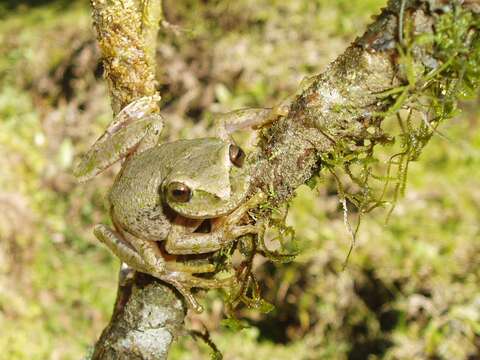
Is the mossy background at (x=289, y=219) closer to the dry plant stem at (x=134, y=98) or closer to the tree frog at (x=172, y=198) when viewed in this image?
the tree frog at (x=172, y=198)

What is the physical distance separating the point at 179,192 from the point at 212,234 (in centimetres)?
17

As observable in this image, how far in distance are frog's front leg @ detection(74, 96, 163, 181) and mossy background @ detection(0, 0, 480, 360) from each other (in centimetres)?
120

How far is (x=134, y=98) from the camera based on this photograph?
5.26ft

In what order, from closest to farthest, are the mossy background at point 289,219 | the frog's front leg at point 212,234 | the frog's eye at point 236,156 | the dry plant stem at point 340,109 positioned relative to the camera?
the dry plant stem at point 340,109
the frog's front leg at point 212,234
the frog's eye at point 236,156
the mossy background at point 289,219

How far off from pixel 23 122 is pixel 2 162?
1.73 feet

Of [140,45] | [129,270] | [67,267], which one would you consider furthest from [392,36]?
[67,267]

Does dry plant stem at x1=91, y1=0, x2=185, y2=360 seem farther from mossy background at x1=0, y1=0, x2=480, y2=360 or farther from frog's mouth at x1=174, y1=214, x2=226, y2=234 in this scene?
mossy background at x1=0, y1=0, x2=480, y2=360

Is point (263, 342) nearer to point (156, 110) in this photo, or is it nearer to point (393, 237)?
point (393, 237)

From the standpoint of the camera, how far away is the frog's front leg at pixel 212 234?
1.41m

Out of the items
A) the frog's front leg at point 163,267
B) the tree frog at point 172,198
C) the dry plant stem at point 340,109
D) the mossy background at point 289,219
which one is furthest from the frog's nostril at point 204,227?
the mossy background at point 289,219

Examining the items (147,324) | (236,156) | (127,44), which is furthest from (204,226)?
(127,44)

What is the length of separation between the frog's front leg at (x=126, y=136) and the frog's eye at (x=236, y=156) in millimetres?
262

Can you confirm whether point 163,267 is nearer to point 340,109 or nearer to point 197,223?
point 197,223

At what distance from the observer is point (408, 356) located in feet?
11.2
